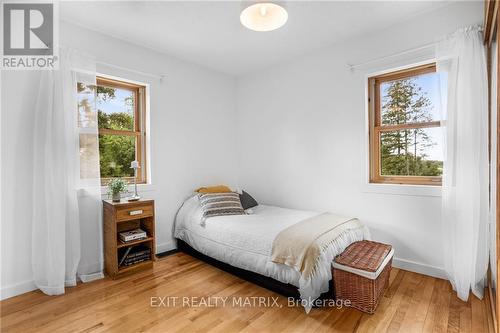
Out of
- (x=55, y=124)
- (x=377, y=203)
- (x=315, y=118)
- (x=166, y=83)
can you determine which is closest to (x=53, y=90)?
(x=55, y=124)

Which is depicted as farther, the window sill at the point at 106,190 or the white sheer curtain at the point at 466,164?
the window sill at the point at 106,190

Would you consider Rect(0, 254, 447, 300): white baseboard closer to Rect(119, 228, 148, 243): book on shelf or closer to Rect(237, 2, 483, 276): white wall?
Rect(237, 2, 483, 276): white wall

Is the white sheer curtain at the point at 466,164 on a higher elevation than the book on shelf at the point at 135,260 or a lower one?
higher

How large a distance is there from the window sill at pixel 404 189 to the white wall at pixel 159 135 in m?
2.17

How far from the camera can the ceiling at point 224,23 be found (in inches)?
94.7

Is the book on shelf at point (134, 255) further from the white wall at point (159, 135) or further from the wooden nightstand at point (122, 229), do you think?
the white wall at point (159, 135)

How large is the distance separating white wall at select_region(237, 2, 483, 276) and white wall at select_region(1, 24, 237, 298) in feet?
1.43

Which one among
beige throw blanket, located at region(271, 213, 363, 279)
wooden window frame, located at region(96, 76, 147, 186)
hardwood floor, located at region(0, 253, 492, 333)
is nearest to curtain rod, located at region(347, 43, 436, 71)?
beige throw blanket, located at region(271, 213, 363, 279)

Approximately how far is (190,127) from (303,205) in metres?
1.93

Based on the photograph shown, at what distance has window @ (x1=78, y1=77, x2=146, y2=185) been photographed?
3012mm

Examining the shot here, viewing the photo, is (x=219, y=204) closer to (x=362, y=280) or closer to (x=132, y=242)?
(x=132, y=242)

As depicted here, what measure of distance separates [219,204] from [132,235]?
3.30ft

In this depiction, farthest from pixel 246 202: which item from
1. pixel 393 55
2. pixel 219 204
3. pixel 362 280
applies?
pixel 393 55

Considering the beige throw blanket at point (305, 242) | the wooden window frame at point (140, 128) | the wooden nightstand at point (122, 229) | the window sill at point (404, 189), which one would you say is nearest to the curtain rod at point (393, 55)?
the window sill at point (404, 189)
